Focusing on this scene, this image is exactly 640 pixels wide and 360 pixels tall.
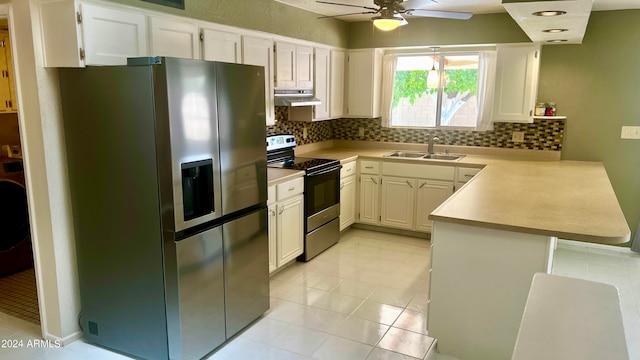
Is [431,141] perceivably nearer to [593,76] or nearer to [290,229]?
[593,76]

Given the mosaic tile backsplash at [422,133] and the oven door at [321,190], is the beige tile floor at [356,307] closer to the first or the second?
the oven door at [321,190]

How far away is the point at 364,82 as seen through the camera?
5.33 meters

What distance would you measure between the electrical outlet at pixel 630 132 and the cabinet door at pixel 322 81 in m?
2.95

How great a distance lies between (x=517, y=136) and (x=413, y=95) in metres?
1.25

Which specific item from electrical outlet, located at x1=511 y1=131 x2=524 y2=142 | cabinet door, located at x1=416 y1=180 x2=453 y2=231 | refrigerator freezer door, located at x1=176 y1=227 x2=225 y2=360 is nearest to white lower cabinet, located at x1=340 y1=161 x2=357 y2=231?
cabinet door, located at x1=416 y1=180 x2=453 y2=231

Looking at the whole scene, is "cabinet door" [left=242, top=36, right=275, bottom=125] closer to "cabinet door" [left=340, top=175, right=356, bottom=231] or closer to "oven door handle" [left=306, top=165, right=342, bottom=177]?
"oven door handle" [left=306, top=165, right=342, bottom=177]

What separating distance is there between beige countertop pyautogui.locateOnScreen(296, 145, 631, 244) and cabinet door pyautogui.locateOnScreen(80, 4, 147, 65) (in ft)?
6.66

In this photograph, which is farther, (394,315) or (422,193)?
(422,193)

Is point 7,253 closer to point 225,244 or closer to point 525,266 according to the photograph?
point 225,244

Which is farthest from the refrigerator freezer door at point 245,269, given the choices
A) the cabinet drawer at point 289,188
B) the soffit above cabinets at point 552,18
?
the soffit above cabinets at point 552,18

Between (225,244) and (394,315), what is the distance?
1329 mm

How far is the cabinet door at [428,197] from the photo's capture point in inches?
186

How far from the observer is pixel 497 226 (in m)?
2.42

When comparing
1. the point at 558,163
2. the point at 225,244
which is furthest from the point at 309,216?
the point at 558,163
